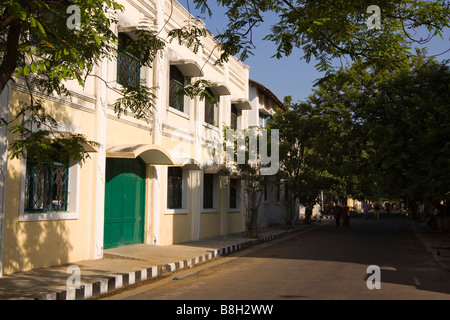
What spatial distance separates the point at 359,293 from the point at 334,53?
3.76m

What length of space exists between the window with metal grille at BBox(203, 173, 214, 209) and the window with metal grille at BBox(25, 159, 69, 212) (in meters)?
8.55

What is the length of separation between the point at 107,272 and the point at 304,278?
3.72m

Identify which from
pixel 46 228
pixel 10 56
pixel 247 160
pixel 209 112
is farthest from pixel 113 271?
pixel 209 112

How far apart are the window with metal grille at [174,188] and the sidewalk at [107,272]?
1.75 meters

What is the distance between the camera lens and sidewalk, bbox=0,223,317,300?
780 cm

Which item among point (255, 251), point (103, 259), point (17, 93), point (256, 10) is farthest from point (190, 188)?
point (256, 10)

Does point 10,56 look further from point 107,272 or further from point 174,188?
point 174,188

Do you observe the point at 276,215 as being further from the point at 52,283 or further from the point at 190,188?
the point at 52,283

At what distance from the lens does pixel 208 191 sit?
1964 cm

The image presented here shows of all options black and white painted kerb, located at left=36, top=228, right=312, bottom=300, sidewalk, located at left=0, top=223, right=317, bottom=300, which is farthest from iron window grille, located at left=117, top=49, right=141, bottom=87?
black and white painted kerb, located at left=36, top=228, right=312, bottom=300

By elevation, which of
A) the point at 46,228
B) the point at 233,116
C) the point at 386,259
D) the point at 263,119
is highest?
the point at 263,119

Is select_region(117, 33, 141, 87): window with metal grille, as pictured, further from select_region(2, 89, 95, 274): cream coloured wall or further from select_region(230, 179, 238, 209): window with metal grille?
select_region(230, 179, 238, 209): window with metal grille

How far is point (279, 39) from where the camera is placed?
7906mm

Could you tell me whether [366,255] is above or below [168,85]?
below
